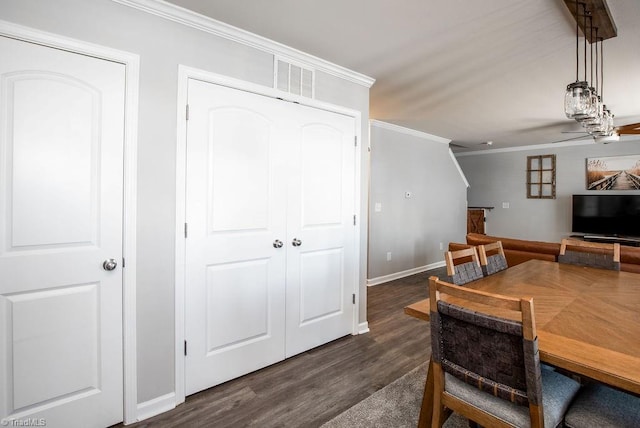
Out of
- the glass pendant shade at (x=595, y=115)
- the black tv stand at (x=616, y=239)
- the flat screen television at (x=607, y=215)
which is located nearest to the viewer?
the glass pendant shade at (x=595, y=115)

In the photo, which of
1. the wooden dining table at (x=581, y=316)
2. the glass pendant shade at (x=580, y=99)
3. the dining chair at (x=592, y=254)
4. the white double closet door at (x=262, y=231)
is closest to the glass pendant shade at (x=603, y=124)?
the glass pendant shade at (x=580, y=99)

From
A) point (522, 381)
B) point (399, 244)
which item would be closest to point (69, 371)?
point (522, 381)

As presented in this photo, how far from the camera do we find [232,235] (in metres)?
2.26

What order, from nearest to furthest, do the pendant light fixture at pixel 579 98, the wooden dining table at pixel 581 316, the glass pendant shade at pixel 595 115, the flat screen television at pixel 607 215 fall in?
the wooden dining table at pixel 581 316 < the pendant light fixture at pixel 579 98 < the glass pendant shade at pixel 595 115 < the flat screen television at pixel 607 215

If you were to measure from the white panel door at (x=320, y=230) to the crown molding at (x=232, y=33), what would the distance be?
373 mm

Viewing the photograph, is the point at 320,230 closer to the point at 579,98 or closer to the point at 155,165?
the point at 155,165

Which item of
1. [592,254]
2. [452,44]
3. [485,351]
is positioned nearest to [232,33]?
[452,44]

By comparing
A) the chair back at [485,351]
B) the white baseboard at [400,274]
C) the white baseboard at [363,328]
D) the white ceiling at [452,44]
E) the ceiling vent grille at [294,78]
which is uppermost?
the white ceiling at [452,44]

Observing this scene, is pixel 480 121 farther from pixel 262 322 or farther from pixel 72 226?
pixel 72 226

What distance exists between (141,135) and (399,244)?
13.8 feet

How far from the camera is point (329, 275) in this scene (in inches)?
112

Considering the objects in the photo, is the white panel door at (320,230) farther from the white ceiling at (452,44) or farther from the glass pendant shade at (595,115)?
the glass pendant shade at (595,115)

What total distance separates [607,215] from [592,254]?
13.4 feet

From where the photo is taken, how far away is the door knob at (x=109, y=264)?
1.79 metres
